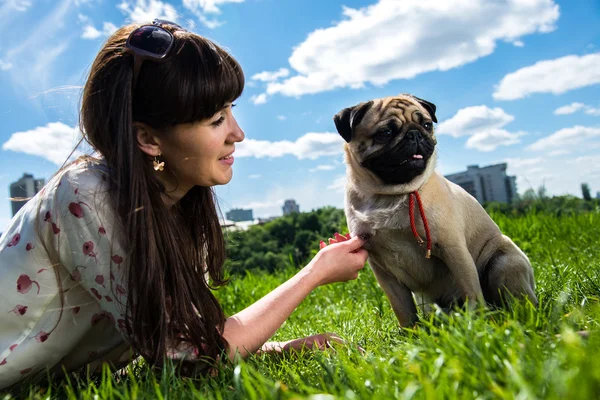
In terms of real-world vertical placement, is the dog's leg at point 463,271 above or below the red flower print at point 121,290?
below

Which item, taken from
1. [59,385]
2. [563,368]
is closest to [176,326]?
[59,385]

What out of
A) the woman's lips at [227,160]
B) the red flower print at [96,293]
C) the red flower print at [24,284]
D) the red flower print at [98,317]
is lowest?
the red flower print at [98,317]

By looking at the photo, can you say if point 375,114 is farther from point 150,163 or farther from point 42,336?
point 42,336

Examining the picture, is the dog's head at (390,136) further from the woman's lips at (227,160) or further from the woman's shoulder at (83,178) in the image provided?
the woman's shoulder at (83,178)

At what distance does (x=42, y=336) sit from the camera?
240 centimetres

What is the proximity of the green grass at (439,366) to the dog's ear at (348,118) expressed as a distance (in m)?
1.23

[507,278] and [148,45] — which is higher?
[148,45]

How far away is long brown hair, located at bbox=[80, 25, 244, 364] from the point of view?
88.6 inches

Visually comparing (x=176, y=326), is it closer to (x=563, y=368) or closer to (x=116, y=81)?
(x=116, y=81)

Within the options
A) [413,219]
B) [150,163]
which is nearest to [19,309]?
[150,163]

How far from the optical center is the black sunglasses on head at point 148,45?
7.71ft

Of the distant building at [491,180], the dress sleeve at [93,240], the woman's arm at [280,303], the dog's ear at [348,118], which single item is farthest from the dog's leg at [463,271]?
the distant building at [491,180]

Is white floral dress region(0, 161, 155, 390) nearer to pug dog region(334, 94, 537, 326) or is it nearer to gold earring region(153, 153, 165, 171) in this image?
gold earring region(153, 153, 165, 171)

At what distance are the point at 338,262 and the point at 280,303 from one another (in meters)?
0.42
